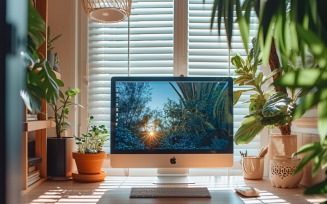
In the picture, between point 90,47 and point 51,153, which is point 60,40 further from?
point 51,153

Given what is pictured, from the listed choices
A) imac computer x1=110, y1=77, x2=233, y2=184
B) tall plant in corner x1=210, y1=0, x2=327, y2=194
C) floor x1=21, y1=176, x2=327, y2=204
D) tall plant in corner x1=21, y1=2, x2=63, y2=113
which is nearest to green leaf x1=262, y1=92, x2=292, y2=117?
imac computer x1=110, y1=77, x2=233, y2=184

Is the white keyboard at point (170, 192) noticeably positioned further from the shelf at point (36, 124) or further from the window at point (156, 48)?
the window at point (156, 48)

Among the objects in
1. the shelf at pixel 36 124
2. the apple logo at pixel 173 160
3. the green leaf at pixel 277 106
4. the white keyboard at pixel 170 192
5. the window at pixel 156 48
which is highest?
the window at pixel 156 48

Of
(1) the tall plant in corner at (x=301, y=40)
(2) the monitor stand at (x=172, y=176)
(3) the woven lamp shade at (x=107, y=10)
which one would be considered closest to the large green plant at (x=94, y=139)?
(2) the monitor stand at (x=172, y=176)

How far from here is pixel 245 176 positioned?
1.80m

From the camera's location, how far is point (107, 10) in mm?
1618

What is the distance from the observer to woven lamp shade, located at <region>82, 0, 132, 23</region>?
162 cm

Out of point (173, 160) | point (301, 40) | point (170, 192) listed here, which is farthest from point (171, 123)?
point (301, 40)

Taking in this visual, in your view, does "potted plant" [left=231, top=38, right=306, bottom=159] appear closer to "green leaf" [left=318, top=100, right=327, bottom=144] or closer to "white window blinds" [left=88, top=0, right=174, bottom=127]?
"white window blinds" [left=88, top=0, right=174, bottom=127]

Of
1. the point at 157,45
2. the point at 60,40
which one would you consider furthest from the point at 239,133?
the point at 60,40

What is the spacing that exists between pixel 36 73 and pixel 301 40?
0.76 metres

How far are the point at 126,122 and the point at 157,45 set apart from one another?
572 millimetres

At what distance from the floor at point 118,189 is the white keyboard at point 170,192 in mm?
59

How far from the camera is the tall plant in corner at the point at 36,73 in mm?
865
